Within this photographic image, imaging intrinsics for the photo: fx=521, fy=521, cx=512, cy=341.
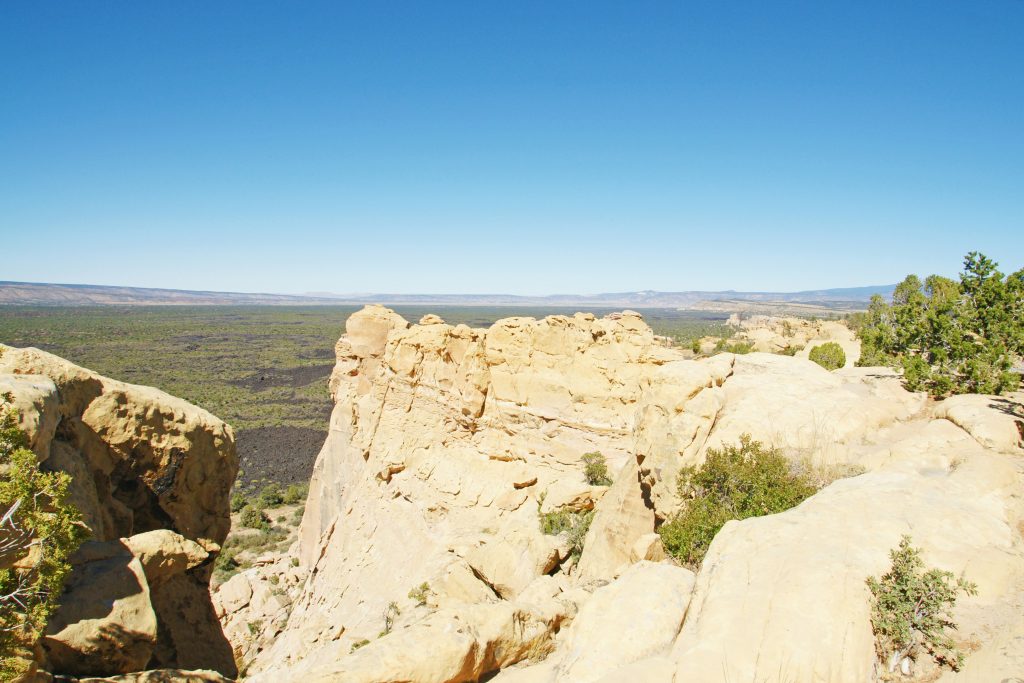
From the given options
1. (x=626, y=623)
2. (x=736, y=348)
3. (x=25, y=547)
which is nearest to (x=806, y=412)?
(x=626, y=623)

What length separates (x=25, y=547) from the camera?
8359mm

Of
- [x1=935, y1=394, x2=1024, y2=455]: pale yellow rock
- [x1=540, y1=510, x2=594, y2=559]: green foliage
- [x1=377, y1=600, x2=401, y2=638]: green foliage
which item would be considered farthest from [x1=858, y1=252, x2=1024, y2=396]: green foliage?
[x1=377, y1=600, x2=401, y2=638]: green foliage

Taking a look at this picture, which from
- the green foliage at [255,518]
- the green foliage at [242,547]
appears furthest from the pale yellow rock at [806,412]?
the green foliage at [255,518]

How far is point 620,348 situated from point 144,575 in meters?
16.9

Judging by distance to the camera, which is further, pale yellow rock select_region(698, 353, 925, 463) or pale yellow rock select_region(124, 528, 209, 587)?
pale yellow rock select_region(698, 353, 925, 463)

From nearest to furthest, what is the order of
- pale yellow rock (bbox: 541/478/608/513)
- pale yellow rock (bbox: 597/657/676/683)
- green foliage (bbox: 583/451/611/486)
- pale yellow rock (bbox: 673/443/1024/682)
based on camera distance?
pale yellow rock (bbox: 673/443/1024/682) < pale yellow rock (bbox: 597/657/676/683) < pale yellow rock (bbox: 541/478/608/513) < green foliage (bbox: 583/451/611/486)

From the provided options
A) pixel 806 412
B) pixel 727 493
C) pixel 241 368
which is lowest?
pixel 241 368

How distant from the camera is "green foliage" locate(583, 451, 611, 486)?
19.7m

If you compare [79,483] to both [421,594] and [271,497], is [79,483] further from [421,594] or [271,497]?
[271,497]

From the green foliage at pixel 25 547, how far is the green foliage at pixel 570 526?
40.5 feet

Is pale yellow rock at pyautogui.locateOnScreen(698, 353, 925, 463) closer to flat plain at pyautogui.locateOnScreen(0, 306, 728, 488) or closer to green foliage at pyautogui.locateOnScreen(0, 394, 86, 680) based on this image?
green foliage at pyautogui.locateOnScreen(0, 394, 86, 680)

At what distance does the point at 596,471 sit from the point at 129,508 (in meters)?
15.6

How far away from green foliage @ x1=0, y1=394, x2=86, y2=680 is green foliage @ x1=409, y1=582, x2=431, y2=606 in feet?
30.1

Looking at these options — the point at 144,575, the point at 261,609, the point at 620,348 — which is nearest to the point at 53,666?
the point at 144,575
